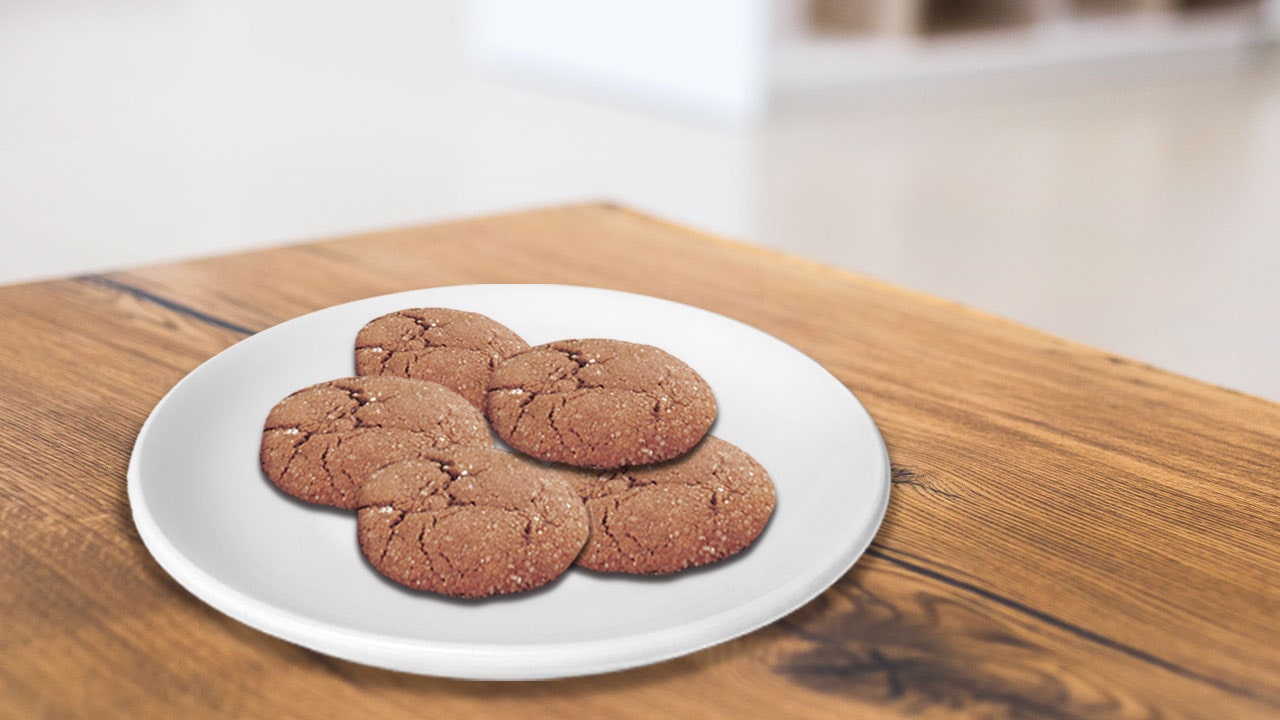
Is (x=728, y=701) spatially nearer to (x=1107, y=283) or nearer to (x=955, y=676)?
(x=955, y=676)

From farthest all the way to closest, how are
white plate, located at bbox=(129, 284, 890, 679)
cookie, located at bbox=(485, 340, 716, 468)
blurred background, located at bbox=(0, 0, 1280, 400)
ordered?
blurred background, located at bbox=(0, 0, 1280, 400) < cookie, located at bbox=(485, 340, 716, 468) < white plate, located at bbox=(129, 284, 890, 679)

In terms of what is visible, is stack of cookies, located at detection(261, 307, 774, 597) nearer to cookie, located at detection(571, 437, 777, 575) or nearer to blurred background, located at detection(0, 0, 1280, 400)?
cookie, located at detection(571, 437, 777, 575)

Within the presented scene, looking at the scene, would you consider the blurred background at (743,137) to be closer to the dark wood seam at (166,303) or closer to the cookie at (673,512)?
the dark wood seam at (166,303)

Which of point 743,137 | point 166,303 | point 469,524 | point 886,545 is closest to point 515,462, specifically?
point 469,524

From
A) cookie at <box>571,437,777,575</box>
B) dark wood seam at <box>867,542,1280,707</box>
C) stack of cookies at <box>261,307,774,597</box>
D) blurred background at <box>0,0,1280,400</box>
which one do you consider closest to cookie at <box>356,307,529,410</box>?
stack of cookies at <box>261,307,774,597</box>

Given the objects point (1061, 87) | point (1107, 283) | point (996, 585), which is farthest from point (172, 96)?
point (996, 585)

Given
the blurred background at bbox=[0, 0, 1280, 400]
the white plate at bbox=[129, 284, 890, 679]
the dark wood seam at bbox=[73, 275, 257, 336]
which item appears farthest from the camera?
the blurred background at bbox=[0, 0, 1280, 400]

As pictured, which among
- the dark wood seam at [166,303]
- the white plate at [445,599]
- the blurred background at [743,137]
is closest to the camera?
the white plate at [445,599]

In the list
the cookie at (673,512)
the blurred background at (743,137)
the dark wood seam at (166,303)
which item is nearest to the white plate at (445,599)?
the cookie at (673,512)
